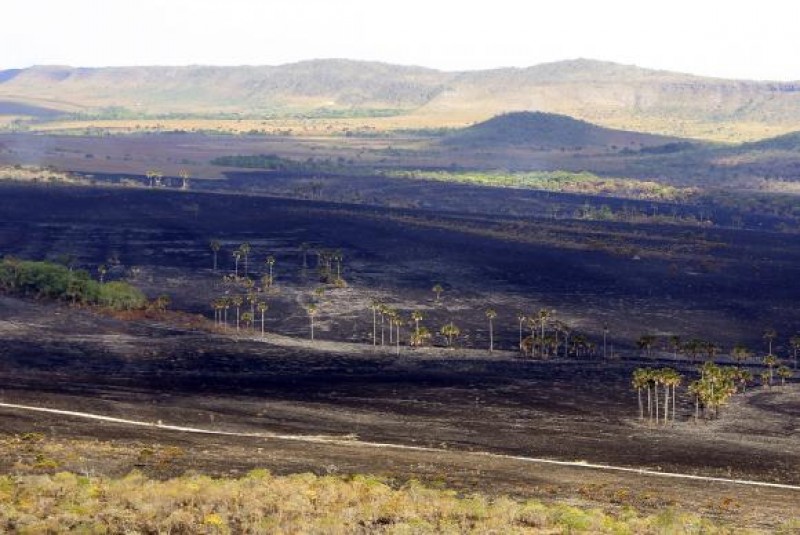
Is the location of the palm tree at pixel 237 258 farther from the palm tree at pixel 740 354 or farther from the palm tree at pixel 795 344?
the palm tree at pixel 795 344

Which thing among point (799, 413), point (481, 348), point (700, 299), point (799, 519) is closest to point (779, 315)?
point (700, 299)

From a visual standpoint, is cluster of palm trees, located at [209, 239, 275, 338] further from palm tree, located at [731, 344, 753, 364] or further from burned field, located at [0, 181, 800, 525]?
palm tree, located at [731, 344, 753, 364]

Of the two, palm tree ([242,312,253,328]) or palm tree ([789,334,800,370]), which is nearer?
palm tree ([789,334,800,370])

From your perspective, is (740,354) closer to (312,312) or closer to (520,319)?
(520,319)

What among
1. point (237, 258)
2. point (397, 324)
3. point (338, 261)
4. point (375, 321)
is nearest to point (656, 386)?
point (397, 324)

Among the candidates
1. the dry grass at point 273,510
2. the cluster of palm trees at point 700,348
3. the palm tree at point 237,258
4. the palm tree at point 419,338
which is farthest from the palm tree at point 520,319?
the dry grass at point 273,510

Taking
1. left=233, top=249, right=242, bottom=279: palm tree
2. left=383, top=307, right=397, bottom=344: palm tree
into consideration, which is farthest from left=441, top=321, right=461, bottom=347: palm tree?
left=233, top=249, right=242, bottom=279: palm tree

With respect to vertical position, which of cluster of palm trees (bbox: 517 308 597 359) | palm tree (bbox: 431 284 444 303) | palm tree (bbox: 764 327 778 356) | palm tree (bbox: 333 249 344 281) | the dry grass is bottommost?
palm tree (bbox: 764 327 778 356)
